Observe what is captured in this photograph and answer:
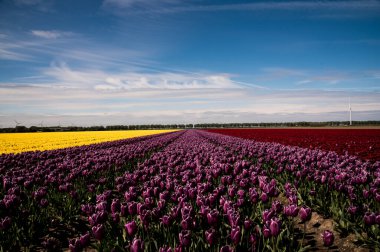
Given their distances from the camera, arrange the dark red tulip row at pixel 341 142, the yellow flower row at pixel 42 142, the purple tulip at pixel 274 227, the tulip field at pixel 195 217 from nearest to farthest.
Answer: the purple tulip at pixel 274 227
the tulip field at pixel 195 217
the dark red tulip row at pixel 341 142
the yellow flower row at pixel 42 142

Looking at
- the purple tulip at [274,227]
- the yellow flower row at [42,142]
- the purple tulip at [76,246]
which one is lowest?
the yellow flower row at [42,142]

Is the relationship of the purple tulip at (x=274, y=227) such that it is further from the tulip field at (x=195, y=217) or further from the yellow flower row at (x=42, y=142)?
the yellow flower row at (x=42, y=142)

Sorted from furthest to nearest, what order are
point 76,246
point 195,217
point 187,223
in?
point 195,217 → point 187,223 → point 76,246

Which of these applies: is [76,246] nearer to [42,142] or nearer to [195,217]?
[195,217]

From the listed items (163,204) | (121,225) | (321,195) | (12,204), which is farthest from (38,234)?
(321,195)

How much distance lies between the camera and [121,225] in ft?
17.2

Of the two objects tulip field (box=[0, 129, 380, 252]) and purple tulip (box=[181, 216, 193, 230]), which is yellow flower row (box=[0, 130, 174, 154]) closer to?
tulip field (box=[0, 129, 380, 252])

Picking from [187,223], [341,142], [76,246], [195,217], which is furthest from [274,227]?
[341,142]

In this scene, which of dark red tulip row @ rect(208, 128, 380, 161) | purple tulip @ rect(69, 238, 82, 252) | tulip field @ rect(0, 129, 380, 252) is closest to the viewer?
purple tulip @ rect(69, 238, 82, 252)

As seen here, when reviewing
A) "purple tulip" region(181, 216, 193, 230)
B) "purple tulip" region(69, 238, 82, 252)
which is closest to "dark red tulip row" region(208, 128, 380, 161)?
"purple tulip" region(181, 216, 193, 230)

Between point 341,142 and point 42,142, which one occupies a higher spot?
point 341,142

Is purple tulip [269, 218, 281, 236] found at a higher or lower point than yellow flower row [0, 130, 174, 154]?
higher

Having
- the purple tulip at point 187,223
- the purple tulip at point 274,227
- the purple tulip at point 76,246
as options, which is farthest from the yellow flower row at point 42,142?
the purple tulip at point 274,227

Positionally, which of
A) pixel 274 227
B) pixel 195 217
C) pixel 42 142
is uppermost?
pixel 274 227
